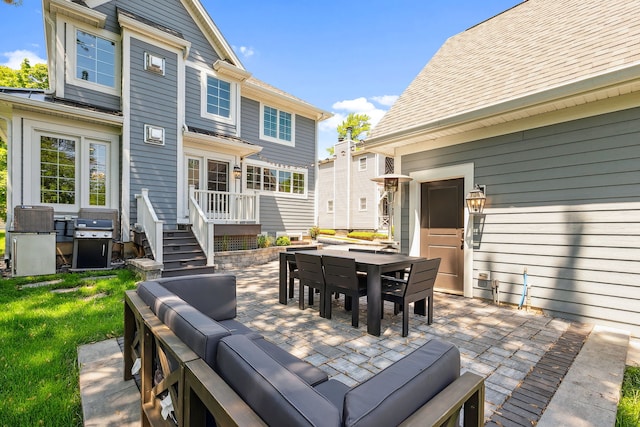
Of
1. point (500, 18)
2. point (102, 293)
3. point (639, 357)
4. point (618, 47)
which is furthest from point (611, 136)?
point (102, 293)

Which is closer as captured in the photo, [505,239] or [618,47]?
[618,47]

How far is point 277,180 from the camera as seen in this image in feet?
37.2

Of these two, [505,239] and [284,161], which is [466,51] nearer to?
[505,239]

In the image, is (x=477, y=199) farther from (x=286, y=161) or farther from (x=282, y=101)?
(x=282, y=101)

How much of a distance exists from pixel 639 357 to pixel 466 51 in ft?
20.6

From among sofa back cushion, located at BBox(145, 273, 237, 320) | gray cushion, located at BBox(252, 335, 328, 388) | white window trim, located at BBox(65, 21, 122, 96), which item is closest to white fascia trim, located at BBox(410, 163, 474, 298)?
sofa back cushion, located at BBox(145, 273, 237, 320)

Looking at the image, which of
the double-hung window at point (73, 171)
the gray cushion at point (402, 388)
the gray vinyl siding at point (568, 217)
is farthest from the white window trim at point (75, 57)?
the gray cushion at point (402, 388)

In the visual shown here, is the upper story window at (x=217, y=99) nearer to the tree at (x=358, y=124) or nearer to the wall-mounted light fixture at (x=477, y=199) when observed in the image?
the wall-mounted light fixture at (x=477, y=199)

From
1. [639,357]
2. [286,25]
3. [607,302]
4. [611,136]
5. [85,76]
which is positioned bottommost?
[639,357]

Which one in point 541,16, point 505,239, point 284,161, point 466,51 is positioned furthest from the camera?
point 284,161

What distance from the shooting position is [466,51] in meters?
6.62

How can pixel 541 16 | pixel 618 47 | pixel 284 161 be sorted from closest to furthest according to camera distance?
pixel 618 47
pixel 541 16
pixel 284 161

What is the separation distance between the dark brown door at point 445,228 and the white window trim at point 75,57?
26.8 ft

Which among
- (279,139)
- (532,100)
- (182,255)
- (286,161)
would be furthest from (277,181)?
(532,100)
